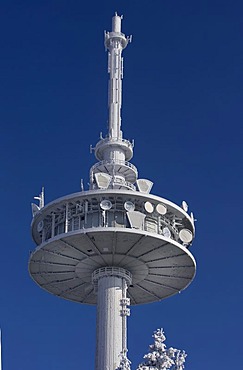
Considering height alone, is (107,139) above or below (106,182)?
above

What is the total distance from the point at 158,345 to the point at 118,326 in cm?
2504

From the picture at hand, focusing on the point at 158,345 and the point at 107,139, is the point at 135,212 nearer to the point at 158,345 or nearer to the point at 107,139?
the point at 107,139

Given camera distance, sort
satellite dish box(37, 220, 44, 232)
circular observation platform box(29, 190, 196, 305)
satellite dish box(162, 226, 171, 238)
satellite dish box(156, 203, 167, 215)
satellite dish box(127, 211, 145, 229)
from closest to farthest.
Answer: satellite dish box(127, 211, 145, 229) < circular observation platform box(29, 190, 196, 305) < satellite dish box(156, 203, 167, 215) < satellite dish box(162, 226, 171, 238) < satellite dish box(37, 220, 44, 232)

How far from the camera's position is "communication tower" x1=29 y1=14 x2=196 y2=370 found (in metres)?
72.3

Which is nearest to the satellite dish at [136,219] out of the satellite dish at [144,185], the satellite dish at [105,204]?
→ the satellite dish at [105,204]

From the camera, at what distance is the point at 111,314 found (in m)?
72.9

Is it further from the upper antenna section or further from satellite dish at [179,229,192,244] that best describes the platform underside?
the upper antenna section

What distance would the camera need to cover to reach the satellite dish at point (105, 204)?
7281cm

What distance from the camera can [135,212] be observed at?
72.8 m

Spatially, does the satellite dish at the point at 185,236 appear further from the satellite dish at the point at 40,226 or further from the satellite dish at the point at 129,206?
the satellite dish at the point at 40,226

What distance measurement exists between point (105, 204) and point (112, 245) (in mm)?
3585

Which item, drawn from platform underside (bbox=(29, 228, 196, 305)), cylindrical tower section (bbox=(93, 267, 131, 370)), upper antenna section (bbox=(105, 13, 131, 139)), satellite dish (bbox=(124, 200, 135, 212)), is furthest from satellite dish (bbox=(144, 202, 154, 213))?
upper antenna section (bbox=(105, 13, 131, 139))

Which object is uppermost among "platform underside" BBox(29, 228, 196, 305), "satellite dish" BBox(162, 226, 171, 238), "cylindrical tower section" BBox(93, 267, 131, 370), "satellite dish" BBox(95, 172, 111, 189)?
"satellite dish" BBox(95, 172, 111, 189)

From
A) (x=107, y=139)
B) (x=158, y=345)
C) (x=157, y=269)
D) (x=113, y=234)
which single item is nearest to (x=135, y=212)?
(x=113, y=234)
